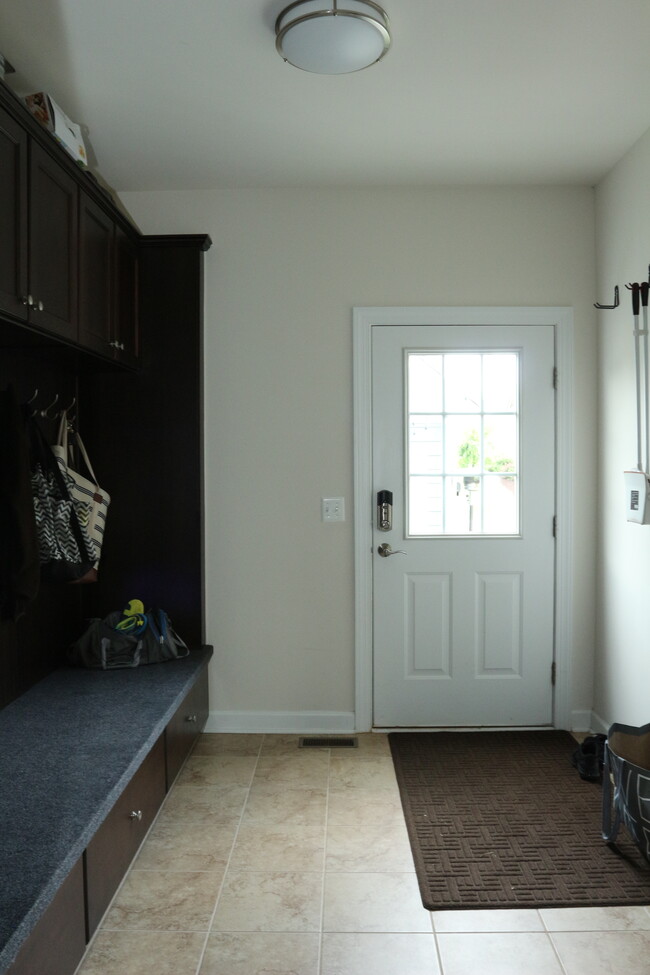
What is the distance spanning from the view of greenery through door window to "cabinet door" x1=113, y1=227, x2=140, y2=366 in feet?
4.23

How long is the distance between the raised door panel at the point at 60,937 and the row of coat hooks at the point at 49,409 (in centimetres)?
168

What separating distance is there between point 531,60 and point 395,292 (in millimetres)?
1274

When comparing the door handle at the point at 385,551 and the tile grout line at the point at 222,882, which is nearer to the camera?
the tile grout line at the point at 222,882

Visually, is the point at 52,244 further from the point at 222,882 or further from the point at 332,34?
the point at 222,882

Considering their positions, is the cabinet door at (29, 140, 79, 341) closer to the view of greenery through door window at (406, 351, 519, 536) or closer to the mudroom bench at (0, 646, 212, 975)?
the mudroom bench at (0, 646, 212, 975)

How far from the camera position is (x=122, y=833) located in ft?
7.28

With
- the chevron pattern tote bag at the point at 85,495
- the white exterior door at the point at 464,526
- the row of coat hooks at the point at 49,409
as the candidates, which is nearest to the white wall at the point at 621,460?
the white exterior door at the point at 464,526

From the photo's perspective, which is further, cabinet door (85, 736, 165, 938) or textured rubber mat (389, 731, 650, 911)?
textured rubber mat (389, 731, 650, 911)

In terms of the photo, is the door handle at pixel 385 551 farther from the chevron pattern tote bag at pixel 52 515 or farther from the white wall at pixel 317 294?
the chevron pattern tote bag at pixel 52 515

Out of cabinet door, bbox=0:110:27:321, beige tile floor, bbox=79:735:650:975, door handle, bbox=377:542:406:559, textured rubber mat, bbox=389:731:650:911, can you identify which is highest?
cabinet door, bbox=0:110:27:321

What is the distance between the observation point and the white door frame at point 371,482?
3557 mm

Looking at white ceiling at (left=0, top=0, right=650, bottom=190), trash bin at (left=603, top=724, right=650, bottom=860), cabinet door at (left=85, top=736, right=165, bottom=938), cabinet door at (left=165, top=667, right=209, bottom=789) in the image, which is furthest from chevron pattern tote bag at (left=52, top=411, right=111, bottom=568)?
trash bin at (left=603, top=724, right=650, bottom=860)

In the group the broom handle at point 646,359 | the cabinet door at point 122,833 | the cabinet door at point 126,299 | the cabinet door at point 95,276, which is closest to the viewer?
the cabinet door at point 122,833

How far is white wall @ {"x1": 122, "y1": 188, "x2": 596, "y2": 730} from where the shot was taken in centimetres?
357
